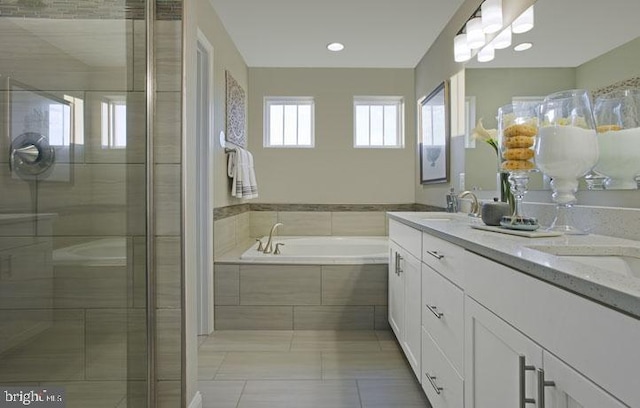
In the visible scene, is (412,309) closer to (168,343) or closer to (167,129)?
(168,343)

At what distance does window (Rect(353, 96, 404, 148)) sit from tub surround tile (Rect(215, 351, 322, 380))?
2494mm

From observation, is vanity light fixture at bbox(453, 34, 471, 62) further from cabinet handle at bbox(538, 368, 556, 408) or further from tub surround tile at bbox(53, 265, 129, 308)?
tub surround tile at bbox(53, 265, 129, 308)

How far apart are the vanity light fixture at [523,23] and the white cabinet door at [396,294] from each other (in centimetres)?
139

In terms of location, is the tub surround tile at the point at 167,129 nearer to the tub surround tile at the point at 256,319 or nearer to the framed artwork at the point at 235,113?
the tub surround tile at the point at 256,319

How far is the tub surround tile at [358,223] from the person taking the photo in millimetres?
4051

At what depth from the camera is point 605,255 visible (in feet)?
3.52

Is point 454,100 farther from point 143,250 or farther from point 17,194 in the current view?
point 17,194

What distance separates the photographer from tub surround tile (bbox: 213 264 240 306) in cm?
276

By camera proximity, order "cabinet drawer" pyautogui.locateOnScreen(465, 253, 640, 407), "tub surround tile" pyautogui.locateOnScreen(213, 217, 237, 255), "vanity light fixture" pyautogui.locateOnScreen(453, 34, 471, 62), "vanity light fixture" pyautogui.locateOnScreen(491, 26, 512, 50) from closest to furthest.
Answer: "cabinet drawer" pyautogui.locateOnScreen(465, 253, 640, 407)
"vanity light fixture" pyautogui.locateOnScreen(491, 26, 512, 50)
"vanity light fixture" pyautogui.locateOnScreen(453, 34, 471, 62)
"tub surround tile" pyautogui.locateOnScreen(213, 217, 237, 255)

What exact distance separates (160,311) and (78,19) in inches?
48.8

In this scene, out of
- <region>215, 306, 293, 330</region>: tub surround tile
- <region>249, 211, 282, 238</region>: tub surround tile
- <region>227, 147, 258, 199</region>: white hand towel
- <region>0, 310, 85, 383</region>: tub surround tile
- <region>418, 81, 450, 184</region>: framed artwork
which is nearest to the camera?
<region>0, 310, 85, 383</region>: tub surround tile

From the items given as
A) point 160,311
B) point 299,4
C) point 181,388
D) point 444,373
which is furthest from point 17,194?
point 299,4

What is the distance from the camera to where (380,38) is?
3254mm

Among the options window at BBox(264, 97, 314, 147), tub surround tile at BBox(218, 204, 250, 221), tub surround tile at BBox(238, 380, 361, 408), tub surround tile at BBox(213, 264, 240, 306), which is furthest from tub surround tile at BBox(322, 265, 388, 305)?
window at BBox(264, 97, 314, 147)
